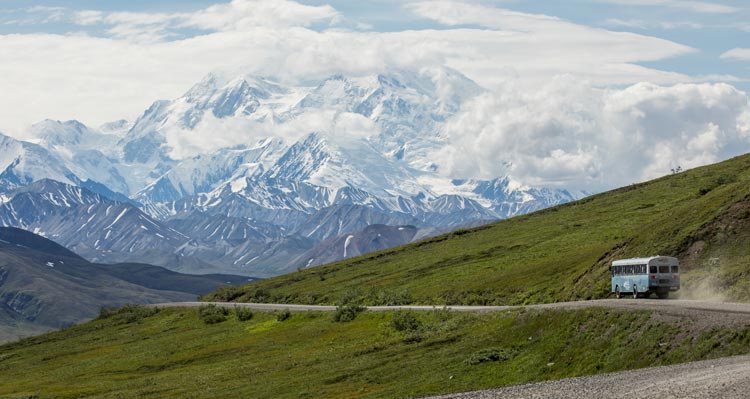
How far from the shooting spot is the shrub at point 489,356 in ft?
214

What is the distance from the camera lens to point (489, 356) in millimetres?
65938

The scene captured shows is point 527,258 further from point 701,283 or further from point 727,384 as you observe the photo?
point 727,384

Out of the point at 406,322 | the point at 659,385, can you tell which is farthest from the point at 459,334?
the point at 659,385

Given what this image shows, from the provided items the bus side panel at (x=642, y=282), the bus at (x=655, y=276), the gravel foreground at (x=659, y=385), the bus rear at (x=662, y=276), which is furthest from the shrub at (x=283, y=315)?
the gravel foreground at (x=659, y=385)

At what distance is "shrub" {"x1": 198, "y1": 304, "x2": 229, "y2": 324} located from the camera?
16000cm

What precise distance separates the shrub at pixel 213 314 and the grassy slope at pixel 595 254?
2013 cm

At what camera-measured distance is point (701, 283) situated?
265 feet

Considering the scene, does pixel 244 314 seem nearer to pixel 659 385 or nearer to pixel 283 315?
pixel 283 315

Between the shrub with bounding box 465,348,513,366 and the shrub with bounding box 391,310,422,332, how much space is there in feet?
85.2

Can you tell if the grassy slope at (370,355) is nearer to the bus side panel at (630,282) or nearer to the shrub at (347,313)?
the shrub at (347,313)

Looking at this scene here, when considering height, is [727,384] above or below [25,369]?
above

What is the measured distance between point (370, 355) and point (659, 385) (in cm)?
4436

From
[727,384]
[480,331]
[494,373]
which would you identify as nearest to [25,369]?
[480,331]

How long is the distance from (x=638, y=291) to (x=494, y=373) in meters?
24.7
